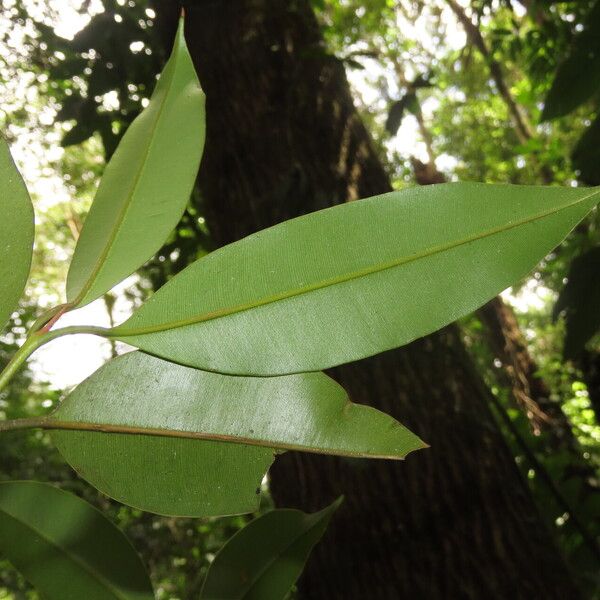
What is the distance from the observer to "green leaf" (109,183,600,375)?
1.05 ft

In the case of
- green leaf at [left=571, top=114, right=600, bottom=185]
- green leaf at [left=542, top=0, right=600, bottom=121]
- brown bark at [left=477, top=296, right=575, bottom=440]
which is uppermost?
green leaf at [left=542, top=0, right=600, bottom=121]

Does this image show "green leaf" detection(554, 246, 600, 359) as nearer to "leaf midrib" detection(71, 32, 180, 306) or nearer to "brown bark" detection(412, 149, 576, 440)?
"leaf midrib" detection(71, 32, 180, 306)

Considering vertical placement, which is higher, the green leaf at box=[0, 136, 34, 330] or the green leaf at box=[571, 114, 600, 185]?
the green leaf at box=[571, 114, 600, 185]

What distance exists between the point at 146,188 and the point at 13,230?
0.08 m

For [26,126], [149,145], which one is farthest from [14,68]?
[149,145]

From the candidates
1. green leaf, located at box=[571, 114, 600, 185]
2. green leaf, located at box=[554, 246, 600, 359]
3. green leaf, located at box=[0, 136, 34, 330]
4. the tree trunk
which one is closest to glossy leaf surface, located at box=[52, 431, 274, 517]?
green leaf, located at box=[0, 136, 34, 330]

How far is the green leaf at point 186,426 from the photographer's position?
37 cm

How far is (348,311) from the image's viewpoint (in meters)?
0.33

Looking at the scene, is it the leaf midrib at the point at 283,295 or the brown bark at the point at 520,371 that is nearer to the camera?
the leaf midrib at the point at 283,295

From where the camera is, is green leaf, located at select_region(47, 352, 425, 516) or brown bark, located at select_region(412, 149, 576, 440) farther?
brown bark, located at select_region(412, 149, 576, 440)

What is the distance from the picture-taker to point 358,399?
3.53ft

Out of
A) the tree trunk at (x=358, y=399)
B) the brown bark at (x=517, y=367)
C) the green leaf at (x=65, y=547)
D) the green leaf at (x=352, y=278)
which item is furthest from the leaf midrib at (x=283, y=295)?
the brown bark at (x=517, y=367)

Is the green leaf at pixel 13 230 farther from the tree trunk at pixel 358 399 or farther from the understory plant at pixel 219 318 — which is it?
the tree trunk at pixel 358 399

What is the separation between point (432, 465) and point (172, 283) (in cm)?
77
